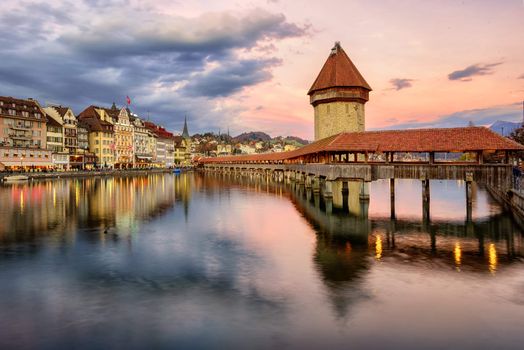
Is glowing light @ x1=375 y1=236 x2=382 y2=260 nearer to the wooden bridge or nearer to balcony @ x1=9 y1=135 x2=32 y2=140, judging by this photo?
the wooden bridge

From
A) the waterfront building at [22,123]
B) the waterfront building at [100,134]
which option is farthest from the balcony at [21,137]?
the waterfront building at [100,134]

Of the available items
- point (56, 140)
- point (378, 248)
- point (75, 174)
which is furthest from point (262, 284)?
point (56, 140)

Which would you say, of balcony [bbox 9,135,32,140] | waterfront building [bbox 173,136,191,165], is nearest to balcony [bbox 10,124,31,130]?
balcony [bbox 9,135,32,140]

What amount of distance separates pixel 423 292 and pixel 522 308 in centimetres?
274

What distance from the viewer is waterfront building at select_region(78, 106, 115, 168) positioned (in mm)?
109000

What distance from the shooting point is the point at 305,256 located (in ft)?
61.7

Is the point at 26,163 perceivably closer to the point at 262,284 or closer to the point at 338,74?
the point at 338,74

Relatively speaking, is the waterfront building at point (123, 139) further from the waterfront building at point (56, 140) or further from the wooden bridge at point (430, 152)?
the wooden bridge at point (430, 152)

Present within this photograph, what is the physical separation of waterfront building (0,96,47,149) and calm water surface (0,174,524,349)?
64.6 metres

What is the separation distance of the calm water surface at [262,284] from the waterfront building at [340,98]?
1274 inches

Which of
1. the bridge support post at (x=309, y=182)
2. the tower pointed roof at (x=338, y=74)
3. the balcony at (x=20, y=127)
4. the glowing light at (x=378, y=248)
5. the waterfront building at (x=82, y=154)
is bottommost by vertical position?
the glowing light at (x=378, y=248)

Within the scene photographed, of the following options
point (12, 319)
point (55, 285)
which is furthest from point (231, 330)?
point (55, 285)

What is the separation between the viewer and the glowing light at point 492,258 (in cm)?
1638

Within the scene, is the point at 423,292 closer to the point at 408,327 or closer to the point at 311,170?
the point at 408,327
